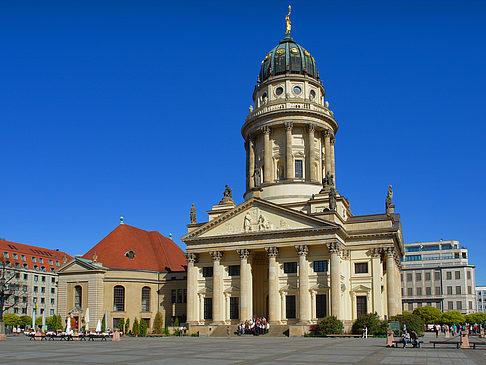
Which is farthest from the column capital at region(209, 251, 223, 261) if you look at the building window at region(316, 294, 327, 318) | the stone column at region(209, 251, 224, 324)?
the building window at region(316, 294, 327, 318)

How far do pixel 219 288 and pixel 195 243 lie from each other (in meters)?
6.28

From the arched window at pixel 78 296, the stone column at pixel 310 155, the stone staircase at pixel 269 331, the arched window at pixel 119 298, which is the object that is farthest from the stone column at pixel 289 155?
the arched window at pixel 78 296

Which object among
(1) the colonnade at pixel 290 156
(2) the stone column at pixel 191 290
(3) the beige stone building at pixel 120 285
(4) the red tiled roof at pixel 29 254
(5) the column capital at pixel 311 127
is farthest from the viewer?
(4) the red tiled roof at pixel 29 254

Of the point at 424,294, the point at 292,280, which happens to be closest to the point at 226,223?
the point at 292,280

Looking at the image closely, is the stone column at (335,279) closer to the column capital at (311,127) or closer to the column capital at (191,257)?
the column capital at (191,257)

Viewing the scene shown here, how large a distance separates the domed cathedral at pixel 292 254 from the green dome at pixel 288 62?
748 centimetres

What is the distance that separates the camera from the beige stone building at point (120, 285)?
69562mm

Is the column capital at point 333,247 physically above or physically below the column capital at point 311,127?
below

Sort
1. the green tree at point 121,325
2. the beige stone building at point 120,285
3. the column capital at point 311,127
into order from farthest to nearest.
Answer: the column capital at point 311,127 → the beige stone building at point 120,285 → the green tree at point 121,325

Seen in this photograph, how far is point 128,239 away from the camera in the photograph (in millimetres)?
77250

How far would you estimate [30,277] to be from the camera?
336 ft

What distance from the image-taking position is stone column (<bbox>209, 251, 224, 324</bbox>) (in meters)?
63.1

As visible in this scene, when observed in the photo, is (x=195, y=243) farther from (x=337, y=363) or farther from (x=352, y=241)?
(x=337, y=363)

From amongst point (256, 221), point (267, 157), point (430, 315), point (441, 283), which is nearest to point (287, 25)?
point (267, 157)
